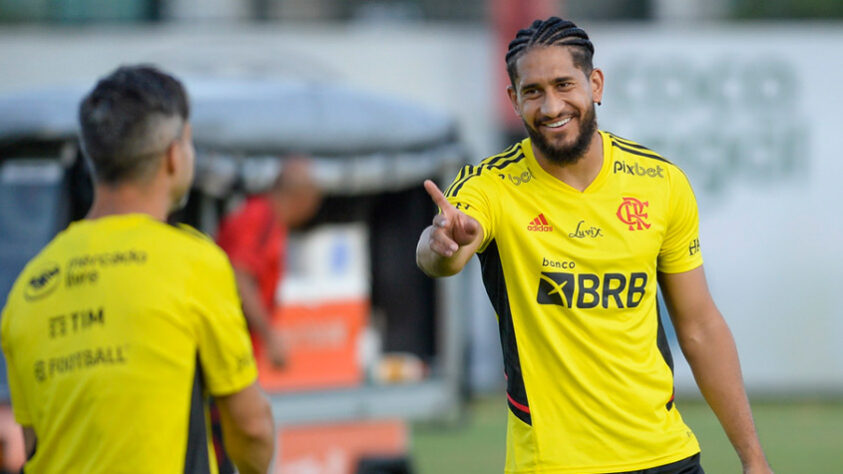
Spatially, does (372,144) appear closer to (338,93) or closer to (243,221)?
(338,93)

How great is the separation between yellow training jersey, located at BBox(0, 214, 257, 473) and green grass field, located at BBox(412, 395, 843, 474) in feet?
22.0

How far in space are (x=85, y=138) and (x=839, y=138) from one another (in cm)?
1290

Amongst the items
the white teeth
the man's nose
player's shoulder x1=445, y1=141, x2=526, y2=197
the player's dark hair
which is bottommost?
player's shoulder x1=445, y1=141, x2=526, y2=197

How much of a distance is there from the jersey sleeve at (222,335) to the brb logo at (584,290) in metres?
1.01

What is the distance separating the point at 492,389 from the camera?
46.3 feet

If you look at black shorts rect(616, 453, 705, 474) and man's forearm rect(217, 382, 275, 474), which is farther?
black shorts rect(616, 453, 705, 474)

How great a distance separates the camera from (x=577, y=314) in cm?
334

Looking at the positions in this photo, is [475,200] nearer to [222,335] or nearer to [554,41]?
[554,41]

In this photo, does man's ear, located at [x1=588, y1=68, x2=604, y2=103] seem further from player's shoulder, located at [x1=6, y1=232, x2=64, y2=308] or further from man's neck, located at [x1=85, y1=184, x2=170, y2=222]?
player's shoulder, located at [x1=6, y1=232, x2=64, y2=308]

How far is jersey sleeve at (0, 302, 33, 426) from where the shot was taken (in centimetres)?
279

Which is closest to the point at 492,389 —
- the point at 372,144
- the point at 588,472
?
the point at 372,144

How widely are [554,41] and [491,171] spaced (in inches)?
17.4

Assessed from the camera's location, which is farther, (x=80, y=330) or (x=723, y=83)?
(x=723, y=83)

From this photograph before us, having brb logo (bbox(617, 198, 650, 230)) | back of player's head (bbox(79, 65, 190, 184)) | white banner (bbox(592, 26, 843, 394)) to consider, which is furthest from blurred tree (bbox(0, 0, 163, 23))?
back of player's head (bbox(79, 65, 190, 184))
